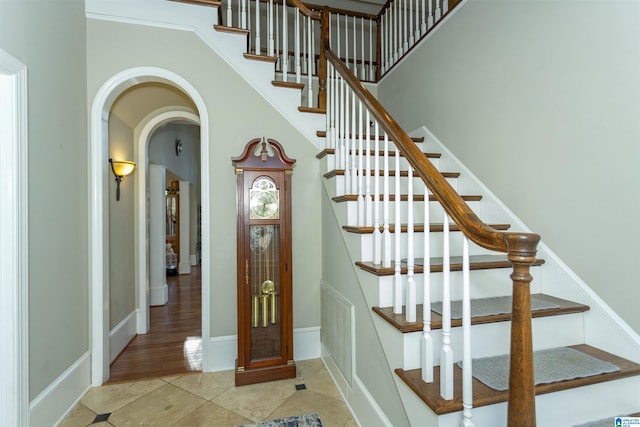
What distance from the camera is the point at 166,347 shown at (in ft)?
10.1

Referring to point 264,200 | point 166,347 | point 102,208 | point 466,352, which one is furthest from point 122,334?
point 466,352

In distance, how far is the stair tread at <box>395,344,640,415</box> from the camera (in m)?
1.17

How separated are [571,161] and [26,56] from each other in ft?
10.5

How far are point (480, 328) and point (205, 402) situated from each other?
190cm

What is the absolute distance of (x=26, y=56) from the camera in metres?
1.74

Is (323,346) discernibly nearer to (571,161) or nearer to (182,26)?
(571,161)

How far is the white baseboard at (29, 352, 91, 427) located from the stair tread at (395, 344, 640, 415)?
6.84 ft

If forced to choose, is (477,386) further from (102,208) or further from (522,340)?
(102,208)

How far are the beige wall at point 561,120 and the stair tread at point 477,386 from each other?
0.24 meters

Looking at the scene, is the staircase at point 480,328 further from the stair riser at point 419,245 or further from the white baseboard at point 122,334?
the white baseboard at point 122,334

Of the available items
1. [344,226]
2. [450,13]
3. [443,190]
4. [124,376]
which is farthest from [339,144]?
[124,376]

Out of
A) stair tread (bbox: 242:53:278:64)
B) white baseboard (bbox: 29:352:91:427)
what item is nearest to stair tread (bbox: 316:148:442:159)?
stair tread (bbox: 242:53:278:64)

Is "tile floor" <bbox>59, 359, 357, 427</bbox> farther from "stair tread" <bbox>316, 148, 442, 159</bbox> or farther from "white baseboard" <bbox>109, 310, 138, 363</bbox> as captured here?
"stair tread" <bbox>316, 148, 442, 159</bbox>

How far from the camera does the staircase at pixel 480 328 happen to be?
1.29 metres
